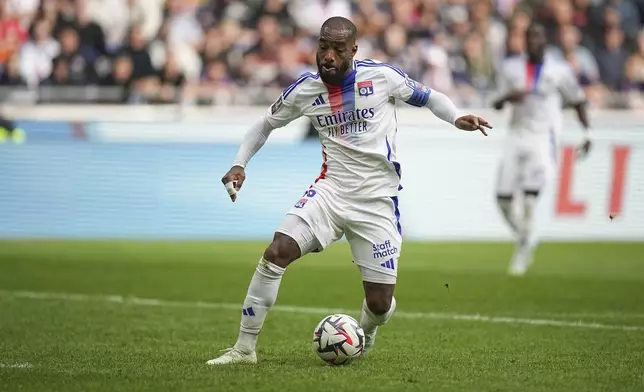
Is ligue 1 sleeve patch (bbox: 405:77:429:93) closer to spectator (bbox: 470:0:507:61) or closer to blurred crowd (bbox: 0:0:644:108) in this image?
blurred crowd (bbox: 0:0:644:108)

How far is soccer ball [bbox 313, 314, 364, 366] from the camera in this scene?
789 centimetres

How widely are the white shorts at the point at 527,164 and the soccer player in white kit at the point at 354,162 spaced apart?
719 cm

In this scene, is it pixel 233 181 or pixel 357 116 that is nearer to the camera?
pixel 233 181

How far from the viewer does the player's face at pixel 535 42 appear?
14992mm

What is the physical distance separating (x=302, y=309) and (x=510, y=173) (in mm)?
4768

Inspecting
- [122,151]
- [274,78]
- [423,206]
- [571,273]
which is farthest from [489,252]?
[122,151]

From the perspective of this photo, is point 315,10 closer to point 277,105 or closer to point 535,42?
point 535,42

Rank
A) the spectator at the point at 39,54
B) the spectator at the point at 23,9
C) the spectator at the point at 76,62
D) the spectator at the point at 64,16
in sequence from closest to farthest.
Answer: the spectator at the point at 76,62, the spectator at the point at 39,54, the spectator at the point at 64,16, the spectator at the point at 23,9

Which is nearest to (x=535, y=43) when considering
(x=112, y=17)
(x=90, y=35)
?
(x=90, y=35)

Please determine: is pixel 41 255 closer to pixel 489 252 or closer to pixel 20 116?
pixel 20 116

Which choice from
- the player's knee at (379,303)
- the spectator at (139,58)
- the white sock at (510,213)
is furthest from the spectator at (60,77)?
the player's knee at (379,303)

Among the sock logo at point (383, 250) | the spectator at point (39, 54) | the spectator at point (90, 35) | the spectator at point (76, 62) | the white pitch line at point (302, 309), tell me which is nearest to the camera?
the sock logo at point (383, 250)

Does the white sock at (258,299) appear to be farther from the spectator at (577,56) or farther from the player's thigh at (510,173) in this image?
the spectator at (577,56)

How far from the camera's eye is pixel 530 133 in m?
15.4
